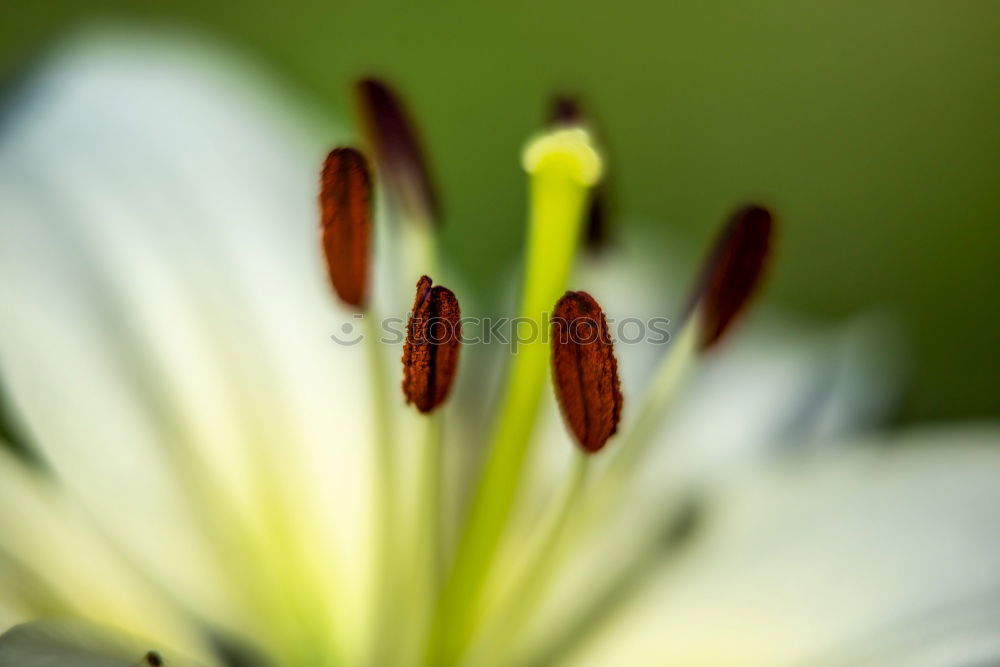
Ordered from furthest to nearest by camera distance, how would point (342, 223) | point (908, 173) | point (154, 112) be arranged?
1. point (908, 173)
2. point (154, 112)
3. point (342, 223)

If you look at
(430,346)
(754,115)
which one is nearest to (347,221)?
(430,346)

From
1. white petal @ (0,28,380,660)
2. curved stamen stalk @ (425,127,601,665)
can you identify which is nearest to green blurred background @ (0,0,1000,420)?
white petal @ (0,28,380,660)

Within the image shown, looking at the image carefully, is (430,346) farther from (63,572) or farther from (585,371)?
(63,572)

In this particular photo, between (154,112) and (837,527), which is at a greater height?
(154,112)

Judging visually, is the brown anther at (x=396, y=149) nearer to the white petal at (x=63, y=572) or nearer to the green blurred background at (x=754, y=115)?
the white petal at (x=63, y=572)

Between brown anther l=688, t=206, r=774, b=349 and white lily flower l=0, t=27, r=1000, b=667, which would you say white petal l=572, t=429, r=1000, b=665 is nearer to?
white lily flower l=0, t=27, r=1000, b=667

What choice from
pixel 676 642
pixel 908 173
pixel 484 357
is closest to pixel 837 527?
pixel 676 642

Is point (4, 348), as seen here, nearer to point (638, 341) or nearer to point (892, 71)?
point (638, 341)
